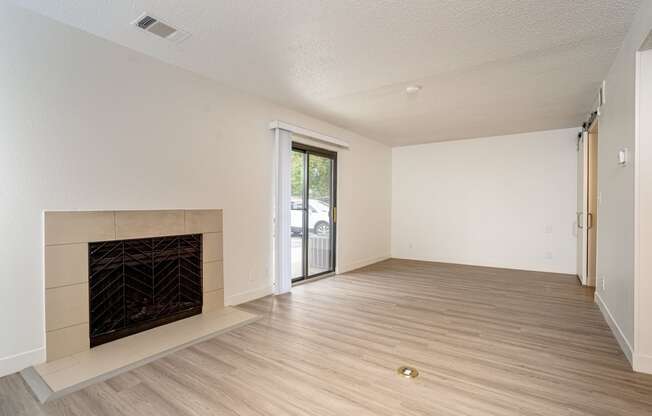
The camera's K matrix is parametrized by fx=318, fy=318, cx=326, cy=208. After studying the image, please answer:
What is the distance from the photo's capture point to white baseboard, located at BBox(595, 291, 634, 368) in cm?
255

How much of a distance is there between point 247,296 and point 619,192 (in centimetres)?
410

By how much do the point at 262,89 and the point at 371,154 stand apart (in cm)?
347

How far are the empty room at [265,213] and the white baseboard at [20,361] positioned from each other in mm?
24

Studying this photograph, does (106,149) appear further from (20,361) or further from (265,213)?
(265,213)


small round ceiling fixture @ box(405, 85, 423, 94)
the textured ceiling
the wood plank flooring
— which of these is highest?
the textured ceiling

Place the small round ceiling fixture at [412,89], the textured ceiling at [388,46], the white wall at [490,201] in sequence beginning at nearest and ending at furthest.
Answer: the textured ceiling at [388,46]
the small round ceiling fixture at [412,89]
the white wall at [490,201]

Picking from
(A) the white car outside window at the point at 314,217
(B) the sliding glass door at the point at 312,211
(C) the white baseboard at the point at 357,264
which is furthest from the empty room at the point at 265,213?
(C) the white baseboard at the point at 357,264

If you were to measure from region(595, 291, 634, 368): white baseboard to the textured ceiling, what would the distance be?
2584mm

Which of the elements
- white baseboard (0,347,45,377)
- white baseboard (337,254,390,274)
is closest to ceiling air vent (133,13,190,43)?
white baseboard (0,347,45,377)

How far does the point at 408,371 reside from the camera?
242cm

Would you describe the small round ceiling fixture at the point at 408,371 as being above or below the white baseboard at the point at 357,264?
below

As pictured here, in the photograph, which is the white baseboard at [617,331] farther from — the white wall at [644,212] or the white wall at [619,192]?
the white wall at [644,212]

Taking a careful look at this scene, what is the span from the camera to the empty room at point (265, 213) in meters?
2.29

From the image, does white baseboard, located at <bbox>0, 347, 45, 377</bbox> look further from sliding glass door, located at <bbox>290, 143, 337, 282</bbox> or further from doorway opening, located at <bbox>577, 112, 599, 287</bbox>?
doorway opening, located at <bbox>577, 112, 599, 287</bbox>
